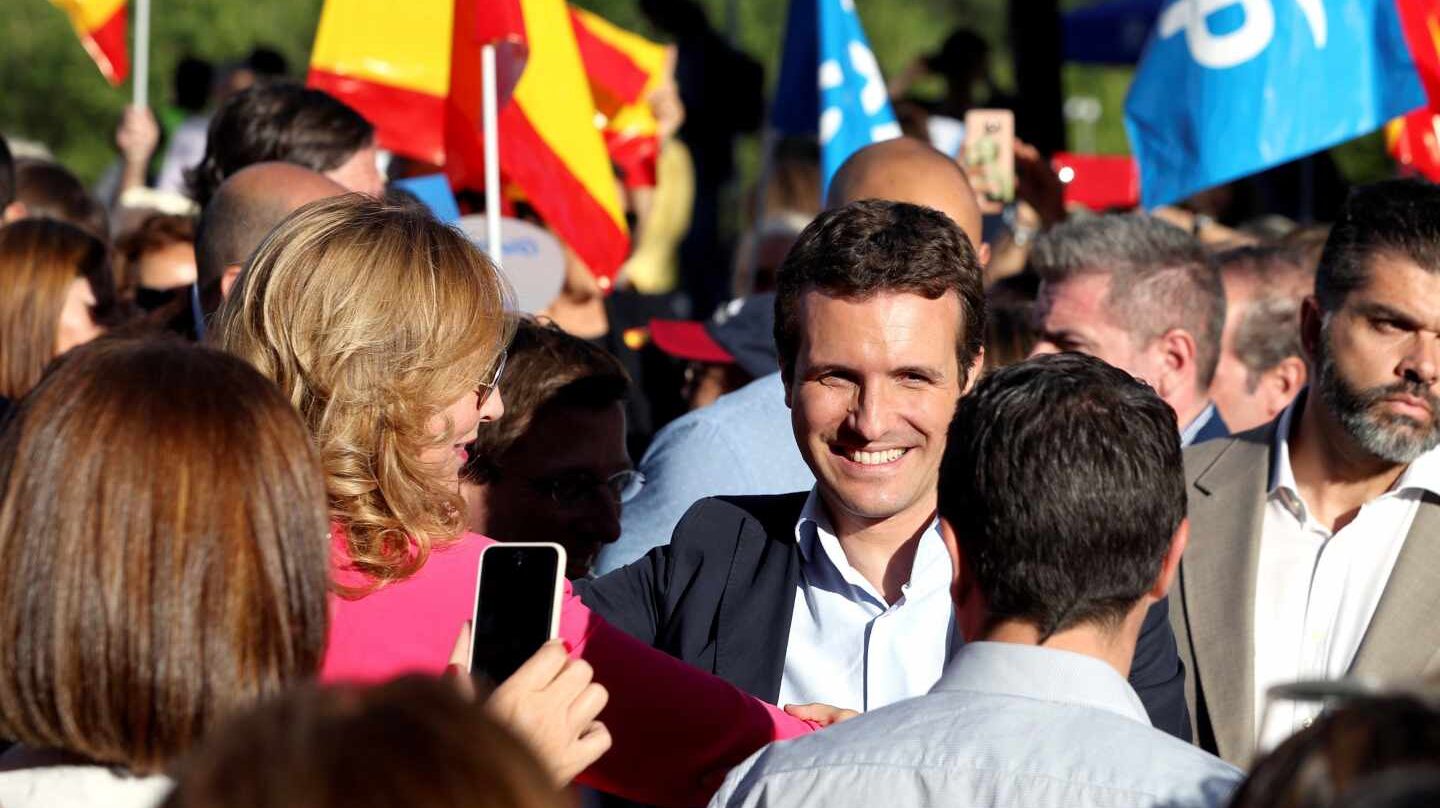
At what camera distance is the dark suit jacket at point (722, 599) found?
3.19m

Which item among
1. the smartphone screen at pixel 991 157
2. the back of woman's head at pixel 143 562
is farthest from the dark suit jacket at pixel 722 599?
the smartphone screen at pixel 991 157

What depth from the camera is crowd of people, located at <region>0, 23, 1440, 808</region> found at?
1975mm

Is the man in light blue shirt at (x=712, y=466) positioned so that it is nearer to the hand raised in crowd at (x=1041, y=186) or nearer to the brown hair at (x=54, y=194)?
the hand raised in crowd at (x=1041, y=186)

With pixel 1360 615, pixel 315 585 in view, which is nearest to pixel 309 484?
pixel 315 585

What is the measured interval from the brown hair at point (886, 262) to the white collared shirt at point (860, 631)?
0.41 metres

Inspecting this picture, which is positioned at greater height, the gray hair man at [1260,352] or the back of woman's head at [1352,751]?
the back of woman's head at [1352,751]

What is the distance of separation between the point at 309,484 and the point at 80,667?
1.03 feet

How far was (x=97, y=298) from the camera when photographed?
18.1 ft

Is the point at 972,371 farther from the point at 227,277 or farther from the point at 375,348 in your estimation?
the point at 227,277

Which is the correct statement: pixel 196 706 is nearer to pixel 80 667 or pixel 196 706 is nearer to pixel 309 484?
pixel 80 667

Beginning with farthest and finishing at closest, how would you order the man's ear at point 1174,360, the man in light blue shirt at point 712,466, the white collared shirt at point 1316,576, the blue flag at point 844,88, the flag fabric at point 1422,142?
the flag fabric at point 1422,142 < the blue flag at point 844,88 < the man's ear at point 1174,360 < the man in light blue shirt at point 712,466 < the white collared shirt at point 1316,576

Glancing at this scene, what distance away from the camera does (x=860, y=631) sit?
326 centimetres

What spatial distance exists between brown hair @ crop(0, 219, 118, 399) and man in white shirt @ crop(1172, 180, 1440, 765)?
3261 millimetres

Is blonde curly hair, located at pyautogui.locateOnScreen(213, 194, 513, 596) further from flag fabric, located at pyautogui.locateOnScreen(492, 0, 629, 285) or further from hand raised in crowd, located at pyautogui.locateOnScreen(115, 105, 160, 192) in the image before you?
hand raised in crowd, located at pyautogui.locateOnScreen(115, 105, 160, 192)
